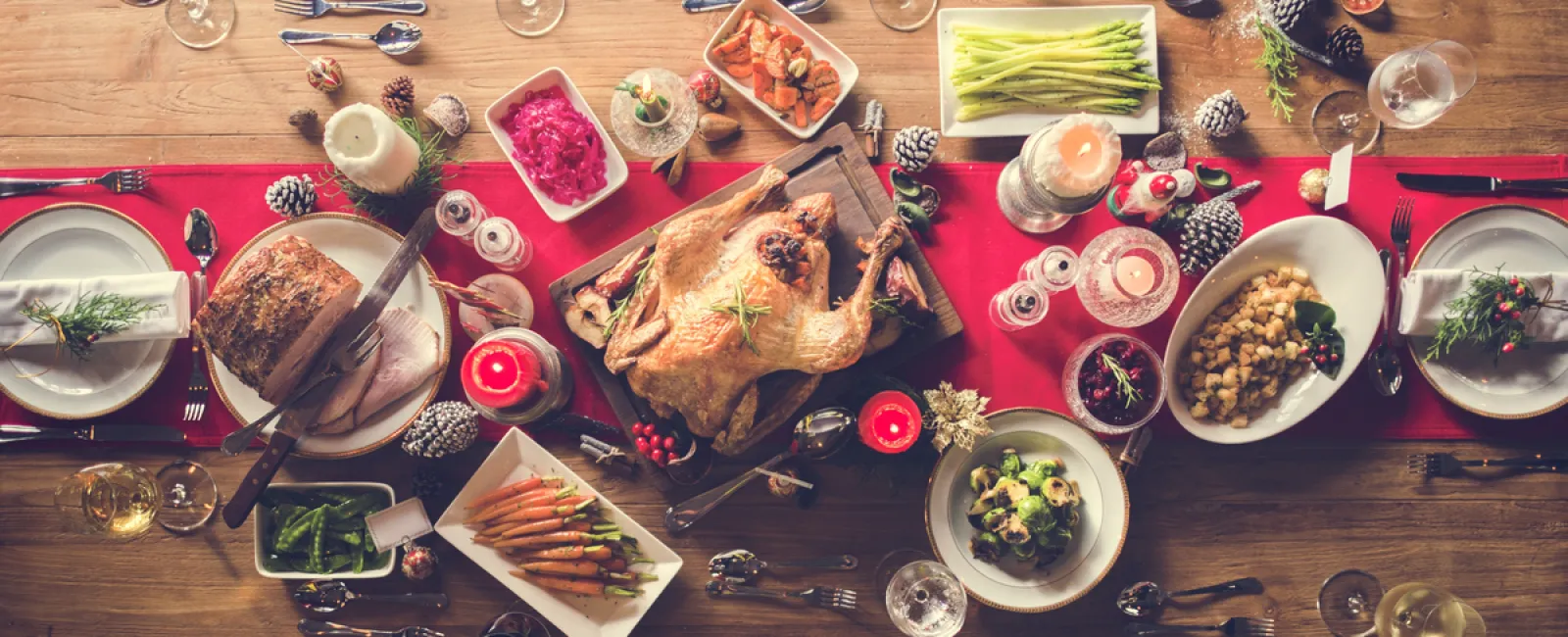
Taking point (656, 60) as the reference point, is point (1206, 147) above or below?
below

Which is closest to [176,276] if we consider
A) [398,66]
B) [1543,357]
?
[398,66]

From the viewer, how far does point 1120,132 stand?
2.44 m

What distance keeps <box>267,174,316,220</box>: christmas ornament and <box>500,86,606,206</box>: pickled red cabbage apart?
608mm

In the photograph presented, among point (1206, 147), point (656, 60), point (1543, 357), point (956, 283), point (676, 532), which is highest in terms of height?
point (656, 60)

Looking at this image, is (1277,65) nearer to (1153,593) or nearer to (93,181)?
(1153,593)

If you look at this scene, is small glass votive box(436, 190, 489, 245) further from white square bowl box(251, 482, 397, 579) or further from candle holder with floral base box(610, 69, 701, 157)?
white square bowl box(251, 482, 397, 579)

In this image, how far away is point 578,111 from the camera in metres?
2.43

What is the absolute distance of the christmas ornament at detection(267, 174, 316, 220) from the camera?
240 centimetres

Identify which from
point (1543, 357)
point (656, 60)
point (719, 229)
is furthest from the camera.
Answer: point (656, 60)

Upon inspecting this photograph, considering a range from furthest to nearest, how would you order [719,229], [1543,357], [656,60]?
[656,60] → [1543,357] → [719,229]

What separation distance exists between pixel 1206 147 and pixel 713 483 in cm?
179

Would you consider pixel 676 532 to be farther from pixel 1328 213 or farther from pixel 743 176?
pixel 1328 213

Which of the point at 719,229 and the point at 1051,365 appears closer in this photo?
the point at 719,229

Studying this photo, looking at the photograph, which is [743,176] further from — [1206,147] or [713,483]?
[1206,147]
